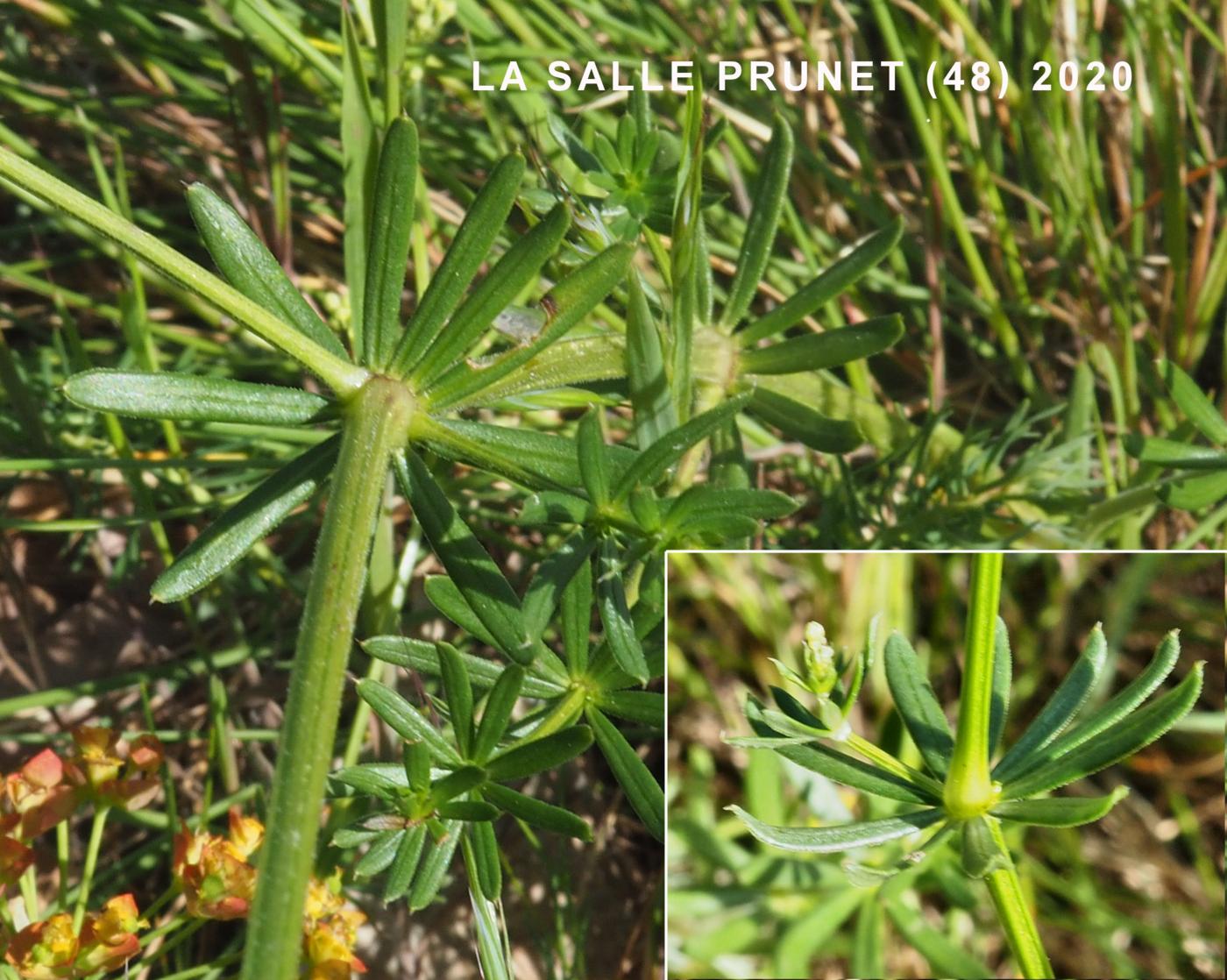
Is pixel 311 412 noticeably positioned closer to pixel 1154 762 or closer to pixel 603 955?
pixel 603 955

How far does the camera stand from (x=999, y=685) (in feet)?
3.63

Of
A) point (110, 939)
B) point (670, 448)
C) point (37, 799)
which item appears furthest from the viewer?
point (37, 799)

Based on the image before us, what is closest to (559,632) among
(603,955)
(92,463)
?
(603,955)

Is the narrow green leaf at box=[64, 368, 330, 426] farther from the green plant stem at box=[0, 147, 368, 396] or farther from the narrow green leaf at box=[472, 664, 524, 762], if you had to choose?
the narrow green leaf at box=[472, 664, 524, 762]

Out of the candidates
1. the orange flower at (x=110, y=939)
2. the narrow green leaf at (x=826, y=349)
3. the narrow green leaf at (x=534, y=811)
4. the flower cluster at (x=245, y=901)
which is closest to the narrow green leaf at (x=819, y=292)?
the narrow green leaf at (x=826, y=349)

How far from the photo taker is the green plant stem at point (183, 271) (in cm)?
94

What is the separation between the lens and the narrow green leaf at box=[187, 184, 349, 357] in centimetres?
113

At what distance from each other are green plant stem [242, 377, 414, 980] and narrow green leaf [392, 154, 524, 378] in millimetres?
49

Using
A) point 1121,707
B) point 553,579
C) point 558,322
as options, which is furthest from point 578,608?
point 1121,707

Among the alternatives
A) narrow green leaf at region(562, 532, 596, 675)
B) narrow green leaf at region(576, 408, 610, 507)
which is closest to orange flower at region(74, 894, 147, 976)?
narrow green leaf at region(562, 532, 596, 675)

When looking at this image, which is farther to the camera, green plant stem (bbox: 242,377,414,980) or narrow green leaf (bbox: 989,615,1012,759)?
narrow green leaf (bbox: 989,615,1012,759)

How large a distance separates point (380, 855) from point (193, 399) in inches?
16.9

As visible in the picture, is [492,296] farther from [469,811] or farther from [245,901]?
[245,901]

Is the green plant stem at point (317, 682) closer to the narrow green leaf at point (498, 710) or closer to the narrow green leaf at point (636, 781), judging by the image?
the narrow green leaf at point (498, 710)
